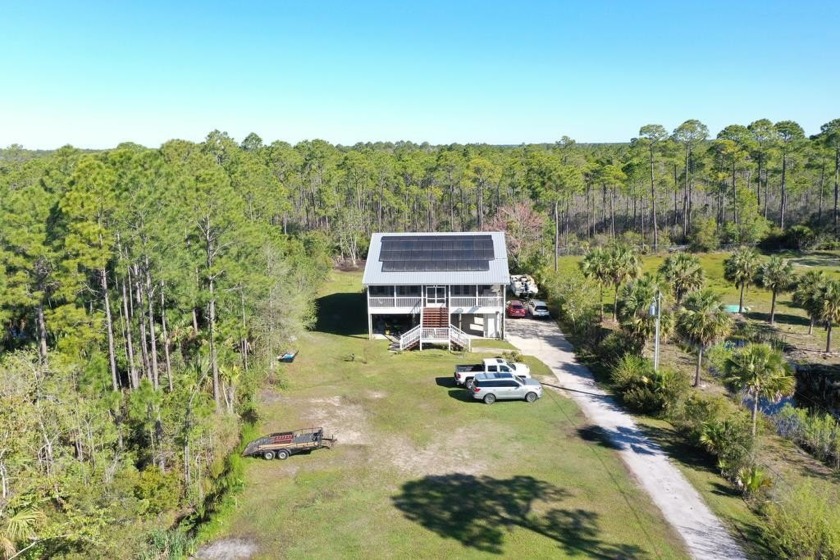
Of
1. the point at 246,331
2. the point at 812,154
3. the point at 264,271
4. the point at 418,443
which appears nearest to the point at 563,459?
the point at 418,443

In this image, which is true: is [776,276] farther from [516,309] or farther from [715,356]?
[516,309]

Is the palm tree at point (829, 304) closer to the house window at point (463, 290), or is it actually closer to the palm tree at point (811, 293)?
the palm tree at point (811, 293)

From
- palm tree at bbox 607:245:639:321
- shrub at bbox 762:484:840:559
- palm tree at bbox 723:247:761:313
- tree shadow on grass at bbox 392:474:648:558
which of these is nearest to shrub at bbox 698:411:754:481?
shrub at bbox 762:484:840:559

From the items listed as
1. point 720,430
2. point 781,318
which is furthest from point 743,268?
point 720,430

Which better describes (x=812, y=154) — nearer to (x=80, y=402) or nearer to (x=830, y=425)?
(x=830, y=425)

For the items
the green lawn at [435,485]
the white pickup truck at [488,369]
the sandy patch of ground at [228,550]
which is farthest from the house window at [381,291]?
the sandy patch of ground at [228,550]

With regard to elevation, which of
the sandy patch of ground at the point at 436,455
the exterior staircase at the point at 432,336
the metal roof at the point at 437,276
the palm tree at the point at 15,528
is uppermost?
the metal roof at the point at 437,276
